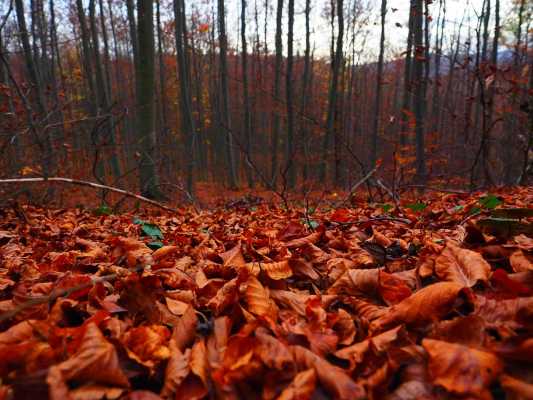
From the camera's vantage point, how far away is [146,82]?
7504 mm

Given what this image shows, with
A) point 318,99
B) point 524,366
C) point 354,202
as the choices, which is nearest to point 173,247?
point 524,366

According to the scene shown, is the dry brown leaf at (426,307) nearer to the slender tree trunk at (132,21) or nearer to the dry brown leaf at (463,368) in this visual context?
the dry brown leaf at (463,368)

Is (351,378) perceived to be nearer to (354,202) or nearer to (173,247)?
(173,247)

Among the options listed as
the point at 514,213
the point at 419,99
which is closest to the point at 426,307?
the point at 514,213

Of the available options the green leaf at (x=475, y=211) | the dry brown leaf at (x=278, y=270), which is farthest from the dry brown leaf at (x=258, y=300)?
the green leaf at (x=475, y=211)

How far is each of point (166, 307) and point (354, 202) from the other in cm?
408

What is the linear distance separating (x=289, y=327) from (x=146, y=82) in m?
7.63

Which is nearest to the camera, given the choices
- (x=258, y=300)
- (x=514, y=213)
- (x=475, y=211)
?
(x=258, y=300)

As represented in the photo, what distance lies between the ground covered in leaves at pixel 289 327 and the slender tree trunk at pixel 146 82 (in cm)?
611

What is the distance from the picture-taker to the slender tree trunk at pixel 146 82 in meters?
7.35

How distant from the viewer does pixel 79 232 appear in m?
2.89

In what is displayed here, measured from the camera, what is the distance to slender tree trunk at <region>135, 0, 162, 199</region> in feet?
24.1

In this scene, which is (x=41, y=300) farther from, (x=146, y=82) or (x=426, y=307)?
(x=146, y=82)

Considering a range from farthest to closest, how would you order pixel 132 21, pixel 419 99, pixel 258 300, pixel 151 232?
1. pixel 132 21
2. pixel 419 99
3. pixel 151 232
4. pixel 258 300
